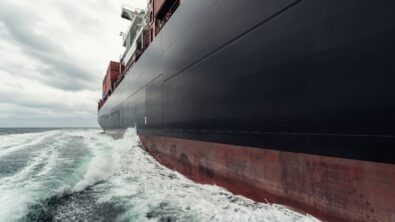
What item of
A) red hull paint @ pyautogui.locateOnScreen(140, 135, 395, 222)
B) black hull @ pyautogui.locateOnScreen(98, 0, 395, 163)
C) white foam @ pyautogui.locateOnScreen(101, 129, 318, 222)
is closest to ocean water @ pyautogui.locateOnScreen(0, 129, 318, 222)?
white foam @ pyautogui.locateOnScreen(101, 129, 318, 222)

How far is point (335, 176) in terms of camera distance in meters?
3.16

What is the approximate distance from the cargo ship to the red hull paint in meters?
0.01

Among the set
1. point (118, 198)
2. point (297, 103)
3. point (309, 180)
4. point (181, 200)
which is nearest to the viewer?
point (309, 180)

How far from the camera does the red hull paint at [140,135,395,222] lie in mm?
2727

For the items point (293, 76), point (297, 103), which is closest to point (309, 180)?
point (297, 103)

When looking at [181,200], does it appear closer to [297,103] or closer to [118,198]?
[118,198]

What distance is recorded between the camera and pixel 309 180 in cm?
347

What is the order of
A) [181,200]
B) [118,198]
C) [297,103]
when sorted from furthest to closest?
[118,198], [181,200], [297,103]

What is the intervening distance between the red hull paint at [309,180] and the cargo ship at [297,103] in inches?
0.5

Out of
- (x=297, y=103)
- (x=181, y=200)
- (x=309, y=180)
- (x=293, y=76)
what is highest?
(x=293, y=76)

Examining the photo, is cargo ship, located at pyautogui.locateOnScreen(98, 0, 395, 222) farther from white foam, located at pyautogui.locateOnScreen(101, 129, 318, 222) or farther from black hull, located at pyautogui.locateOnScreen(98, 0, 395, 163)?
white foam, located at pyautogui.locateOnScreen(101, 129, 318, 222)

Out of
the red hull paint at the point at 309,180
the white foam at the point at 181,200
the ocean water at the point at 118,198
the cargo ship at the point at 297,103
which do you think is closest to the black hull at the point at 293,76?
the cargo ship at the point at 297,103

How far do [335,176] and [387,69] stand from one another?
1.42m

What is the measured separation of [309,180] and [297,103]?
1.14 m
